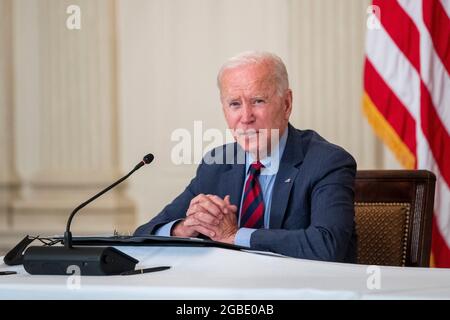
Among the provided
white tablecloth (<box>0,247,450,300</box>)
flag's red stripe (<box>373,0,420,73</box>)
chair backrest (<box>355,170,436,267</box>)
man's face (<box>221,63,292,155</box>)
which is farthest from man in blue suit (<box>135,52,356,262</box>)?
flag's red stripe (<box>373,0,420,73</box>)

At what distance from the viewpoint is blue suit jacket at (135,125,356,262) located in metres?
2.13

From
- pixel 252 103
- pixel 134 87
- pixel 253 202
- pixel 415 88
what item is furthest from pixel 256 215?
pixel 134 87

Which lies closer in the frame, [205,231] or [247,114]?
[205,231]

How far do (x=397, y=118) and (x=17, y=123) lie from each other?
2399 millimetres

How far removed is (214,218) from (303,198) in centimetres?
35

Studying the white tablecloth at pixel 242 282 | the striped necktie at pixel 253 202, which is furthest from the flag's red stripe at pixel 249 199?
the white tablecloth at pixel 242 282

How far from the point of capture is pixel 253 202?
249cm

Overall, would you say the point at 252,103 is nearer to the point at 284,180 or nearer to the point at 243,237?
the point at 284,180

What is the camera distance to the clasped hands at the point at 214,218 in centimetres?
221

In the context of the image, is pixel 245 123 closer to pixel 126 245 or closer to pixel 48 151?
pixel 126 245

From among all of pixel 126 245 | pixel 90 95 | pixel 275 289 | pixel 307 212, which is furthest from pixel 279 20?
pixel 275 289

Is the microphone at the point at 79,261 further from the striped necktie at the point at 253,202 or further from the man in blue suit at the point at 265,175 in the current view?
the striped necktie at the point at 253,202

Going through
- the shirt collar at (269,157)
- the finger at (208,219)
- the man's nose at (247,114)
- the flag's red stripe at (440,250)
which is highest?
the man's nose at (247,114)

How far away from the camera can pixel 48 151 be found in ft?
14.9
